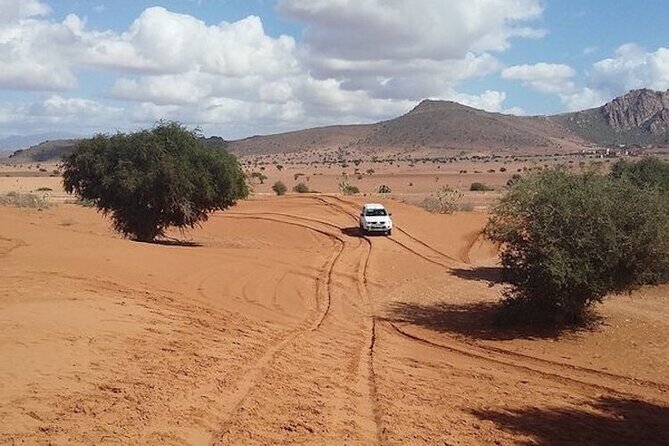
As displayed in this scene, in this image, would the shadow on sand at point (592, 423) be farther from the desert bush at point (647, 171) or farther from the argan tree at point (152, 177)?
the argan tree at point (152, 177)

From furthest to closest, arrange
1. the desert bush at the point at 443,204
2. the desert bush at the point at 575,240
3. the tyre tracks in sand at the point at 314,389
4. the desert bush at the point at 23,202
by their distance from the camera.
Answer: the desert bush at the point at 443,204 < the desert bush at the point at 23,202 < the desert bush at the point at 575,240 < the tyre tracks in sand at the point at 314,389

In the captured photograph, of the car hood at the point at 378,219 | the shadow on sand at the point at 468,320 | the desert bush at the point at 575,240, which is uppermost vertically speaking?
the desert bush at the point at 575,240

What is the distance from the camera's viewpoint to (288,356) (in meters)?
13.9

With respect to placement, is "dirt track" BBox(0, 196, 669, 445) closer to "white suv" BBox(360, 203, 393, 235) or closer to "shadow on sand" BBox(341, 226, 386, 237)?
"white suv" BBox(360, 203, 393, 235)

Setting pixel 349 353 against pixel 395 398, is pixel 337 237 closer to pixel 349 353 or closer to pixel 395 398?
pixel 349 353

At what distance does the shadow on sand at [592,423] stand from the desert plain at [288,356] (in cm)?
4

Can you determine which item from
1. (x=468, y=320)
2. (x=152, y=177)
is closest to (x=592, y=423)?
(x=468, y=320)

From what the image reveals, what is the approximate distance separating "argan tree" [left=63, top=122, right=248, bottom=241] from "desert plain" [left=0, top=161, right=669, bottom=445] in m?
5.29

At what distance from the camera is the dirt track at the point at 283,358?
31.4 ft

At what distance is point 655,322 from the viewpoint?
19391mm

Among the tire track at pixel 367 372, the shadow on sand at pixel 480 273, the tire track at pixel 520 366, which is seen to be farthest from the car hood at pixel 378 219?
the tire track at pixel 520 366

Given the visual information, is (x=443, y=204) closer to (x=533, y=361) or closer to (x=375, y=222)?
(x=375, y=222)

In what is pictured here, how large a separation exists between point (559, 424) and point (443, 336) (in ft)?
22.5

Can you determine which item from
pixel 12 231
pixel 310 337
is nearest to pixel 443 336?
pixel 310 337
